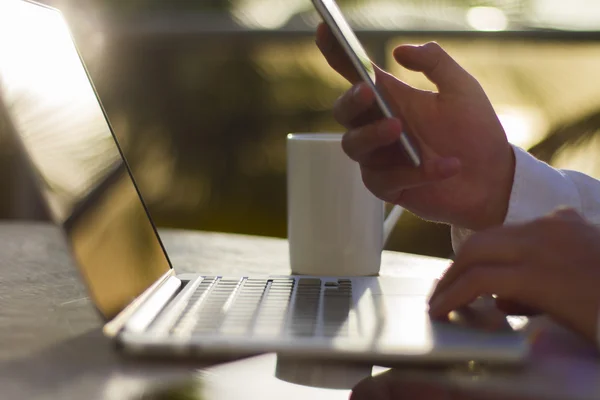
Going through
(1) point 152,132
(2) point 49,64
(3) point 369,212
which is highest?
(2) point 49,64

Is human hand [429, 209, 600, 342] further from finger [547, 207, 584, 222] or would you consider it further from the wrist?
the wrist

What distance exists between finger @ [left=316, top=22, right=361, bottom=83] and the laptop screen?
0.24 metres

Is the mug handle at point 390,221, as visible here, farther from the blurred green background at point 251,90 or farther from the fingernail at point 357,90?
the blurred green background at point 251,90

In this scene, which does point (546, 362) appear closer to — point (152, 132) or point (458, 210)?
point (458, 210)

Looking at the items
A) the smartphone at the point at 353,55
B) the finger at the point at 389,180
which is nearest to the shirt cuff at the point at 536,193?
the finger at the point at 389,180

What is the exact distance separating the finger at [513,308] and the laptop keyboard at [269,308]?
0.11 meters

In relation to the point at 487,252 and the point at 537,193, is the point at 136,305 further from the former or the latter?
the point at 537,193

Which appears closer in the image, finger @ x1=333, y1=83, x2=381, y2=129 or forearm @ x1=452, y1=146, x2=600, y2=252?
finger @ x1=333, y1=83, x2=381, y2=129

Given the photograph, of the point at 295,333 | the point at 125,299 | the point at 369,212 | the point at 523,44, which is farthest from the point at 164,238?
the point at 523,44

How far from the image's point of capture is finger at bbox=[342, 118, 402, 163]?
628 mm

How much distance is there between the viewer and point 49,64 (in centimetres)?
60

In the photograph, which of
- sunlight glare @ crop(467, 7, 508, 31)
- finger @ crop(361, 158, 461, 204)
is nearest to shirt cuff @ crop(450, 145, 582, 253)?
finger @ crop(361, 158, 461, 204)

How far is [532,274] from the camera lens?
488 millimetres

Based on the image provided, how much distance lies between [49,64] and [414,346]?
0.39 meters
